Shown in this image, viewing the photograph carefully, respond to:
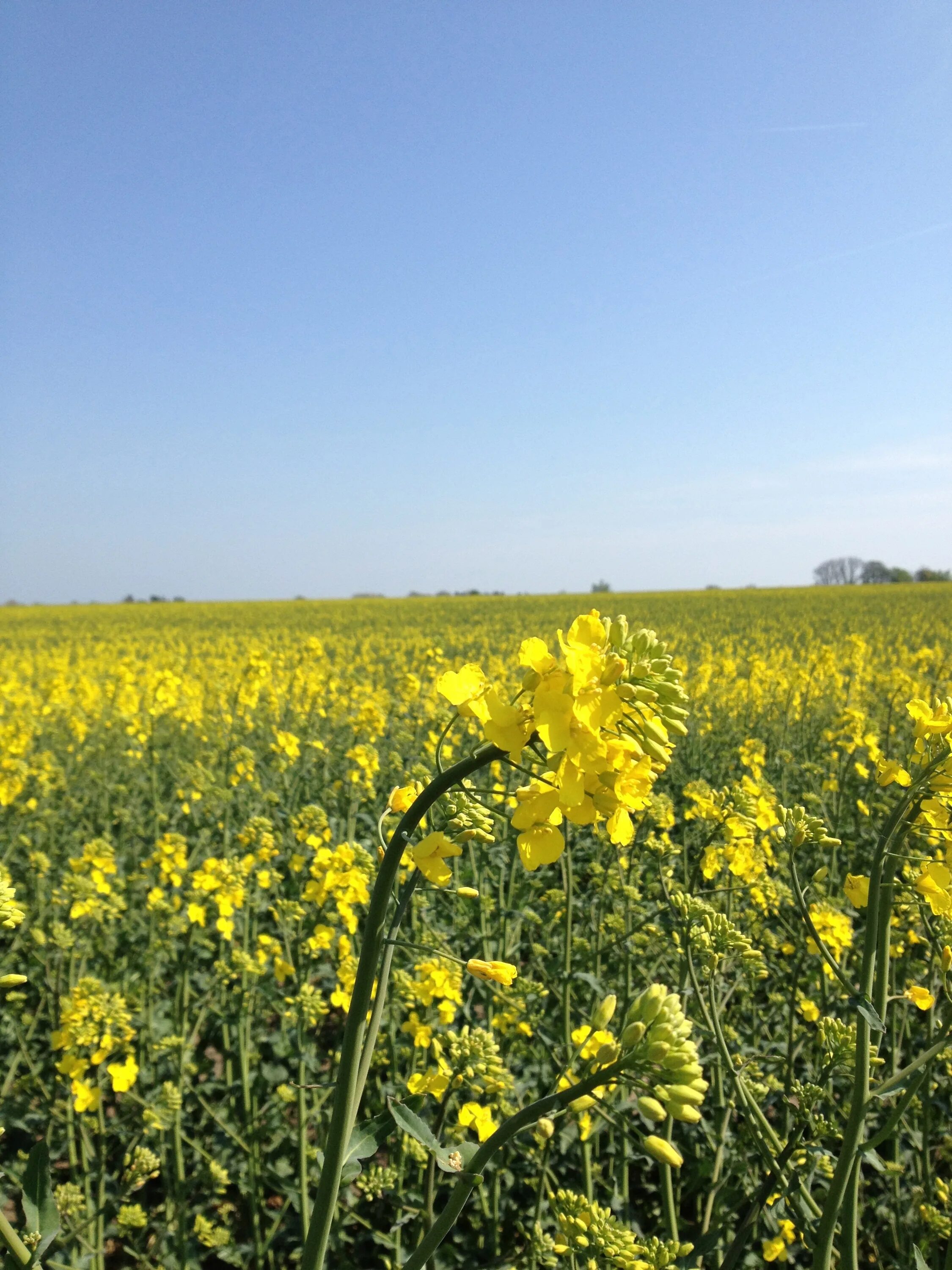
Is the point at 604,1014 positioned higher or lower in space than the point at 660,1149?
higher

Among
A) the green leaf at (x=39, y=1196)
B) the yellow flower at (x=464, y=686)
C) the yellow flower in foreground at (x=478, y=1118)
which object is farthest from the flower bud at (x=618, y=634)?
the yellow flower in foreground at (x=478, y=1118)

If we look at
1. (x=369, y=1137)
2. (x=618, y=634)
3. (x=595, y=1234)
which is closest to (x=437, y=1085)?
(x=595, y=1234)

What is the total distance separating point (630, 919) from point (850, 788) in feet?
11.9

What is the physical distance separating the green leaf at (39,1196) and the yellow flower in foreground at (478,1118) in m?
1.22

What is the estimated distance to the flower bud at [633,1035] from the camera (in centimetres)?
97

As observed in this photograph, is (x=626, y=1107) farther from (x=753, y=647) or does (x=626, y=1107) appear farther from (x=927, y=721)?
(x=753, y=647)

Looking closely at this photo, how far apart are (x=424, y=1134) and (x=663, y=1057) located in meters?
0.37

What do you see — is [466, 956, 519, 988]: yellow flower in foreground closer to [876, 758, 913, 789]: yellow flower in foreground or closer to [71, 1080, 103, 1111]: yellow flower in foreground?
[876, 758, 913, 789]: yellow flower in foreground

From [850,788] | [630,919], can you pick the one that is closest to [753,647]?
[850,788]

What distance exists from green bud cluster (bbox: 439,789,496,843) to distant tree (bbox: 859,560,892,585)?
85.1 metres

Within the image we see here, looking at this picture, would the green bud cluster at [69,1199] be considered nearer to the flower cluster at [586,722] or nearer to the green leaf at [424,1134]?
the green leaf at [424,1134]

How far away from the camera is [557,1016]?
3379mm

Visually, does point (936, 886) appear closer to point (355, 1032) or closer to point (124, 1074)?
point (355, 1032)

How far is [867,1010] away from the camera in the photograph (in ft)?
4.59
